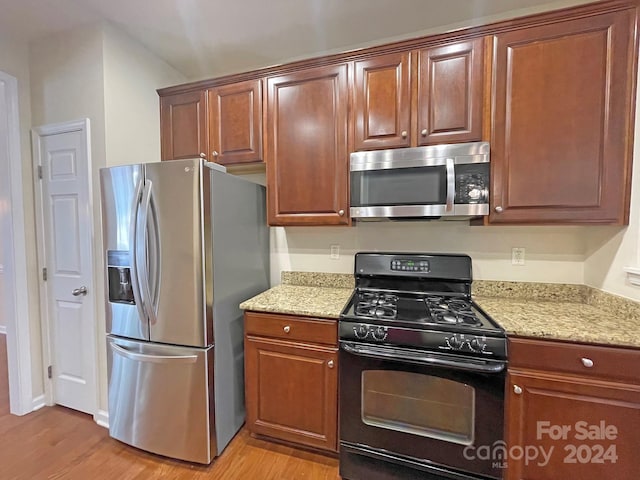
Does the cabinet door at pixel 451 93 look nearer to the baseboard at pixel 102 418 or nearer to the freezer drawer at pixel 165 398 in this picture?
the freezer drawer at pixel 165 398

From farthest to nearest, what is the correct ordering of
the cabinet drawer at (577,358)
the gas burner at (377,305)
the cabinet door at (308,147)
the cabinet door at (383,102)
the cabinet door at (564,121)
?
the cabinet door at (308,147)
the cabinet door at (383,102)
the gas burner at (377,305)
the cabinet door at (564,121)
the cabinet drawer at (577,358)

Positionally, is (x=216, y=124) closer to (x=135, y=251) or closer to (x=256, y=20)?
(x=256, y=20)

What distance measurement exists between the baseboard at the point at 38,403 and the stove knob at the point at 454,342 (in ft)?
9.81

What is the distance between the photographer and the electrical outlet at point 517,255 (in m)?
1.83

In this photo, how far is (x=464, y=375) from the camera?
1.31 meters

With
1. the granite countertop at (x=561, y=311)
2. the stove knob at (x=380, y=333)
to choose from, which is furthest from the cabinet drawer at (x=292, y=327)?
the granite countertop at (x=561, y=311)

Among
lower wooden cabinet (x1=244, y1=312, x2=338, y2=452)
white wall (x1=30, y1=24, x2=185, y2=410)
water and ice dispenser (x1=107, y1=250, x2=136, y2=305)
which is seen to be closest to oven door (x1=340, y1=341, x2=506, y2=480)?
lower wooden cabinet (x1=244, y1=312, x2=338, y2=452)

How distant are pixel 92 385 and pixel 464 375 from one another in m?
2.48

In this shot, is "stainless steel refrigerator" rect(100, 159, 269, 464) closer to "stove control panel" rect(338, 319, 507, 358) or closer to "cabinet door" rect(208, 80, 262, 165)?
"cabinet door" rect(208, 80, 262, 165)

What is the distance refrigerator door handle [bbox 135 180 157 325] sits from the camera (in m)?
1.60

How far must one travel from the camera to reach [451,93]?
1.60 m

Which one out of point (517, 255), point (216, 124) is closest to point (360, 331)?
point (517, 255)

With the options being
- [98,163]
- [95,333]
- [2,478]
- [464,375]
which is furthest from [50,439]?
[464,375]

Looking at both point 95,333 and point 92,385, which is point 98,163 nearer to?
point 95,333
